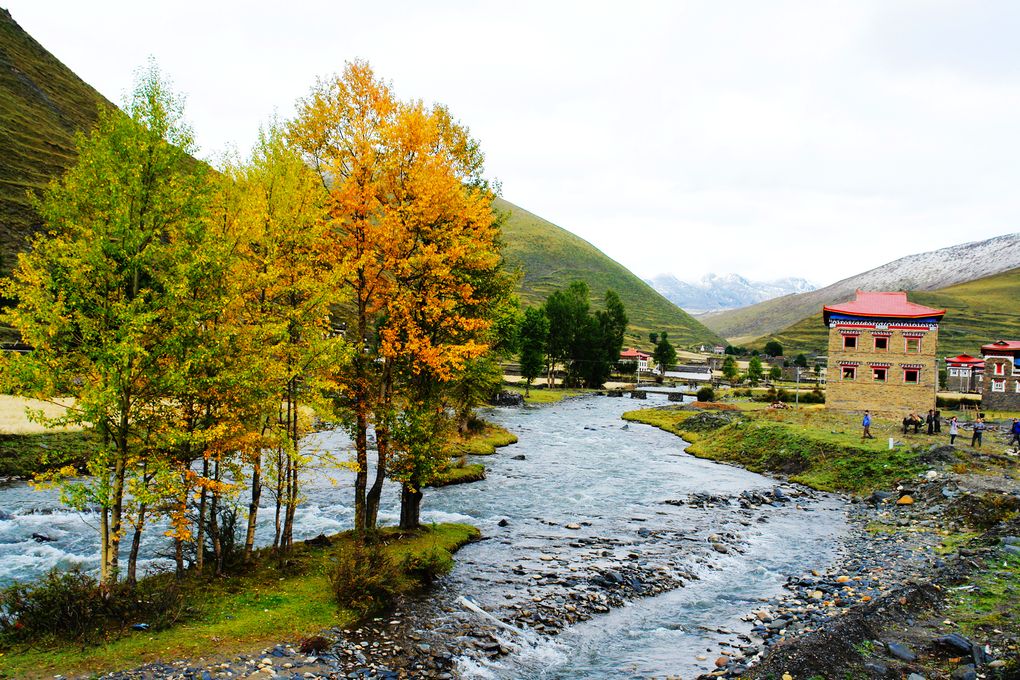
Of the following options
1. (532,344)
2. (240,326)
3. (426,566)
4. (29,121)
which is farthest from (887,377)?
(29,121)

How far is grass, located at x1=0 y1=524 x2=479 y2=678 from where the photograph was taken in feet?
44.7

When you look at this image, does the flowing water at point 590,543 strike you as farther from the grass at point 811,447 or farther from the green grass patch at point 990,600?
the green grass patch at point 990,600

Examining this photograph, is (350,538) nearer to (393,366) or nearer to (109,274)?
(393,366)

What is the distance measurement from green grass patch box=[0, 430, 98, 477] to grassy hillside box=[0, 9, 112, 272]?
55.6 m

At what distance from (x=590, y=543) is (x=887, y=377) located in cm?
5432

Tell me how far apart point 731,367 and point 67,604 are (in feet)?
500

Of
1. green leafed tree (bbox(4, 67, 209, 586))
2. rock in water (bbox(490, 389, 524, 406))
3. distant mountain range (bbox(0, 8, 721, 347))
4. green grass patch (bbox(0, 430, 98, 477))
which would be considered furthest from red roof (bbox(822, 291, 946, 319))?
green grass patch (bbox(0, 430, 98, 477))

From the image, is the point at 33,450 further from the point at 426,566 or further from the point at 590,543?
the point at 590,543

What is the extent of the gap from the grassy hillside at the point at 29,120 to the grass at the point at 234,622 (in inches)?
3286

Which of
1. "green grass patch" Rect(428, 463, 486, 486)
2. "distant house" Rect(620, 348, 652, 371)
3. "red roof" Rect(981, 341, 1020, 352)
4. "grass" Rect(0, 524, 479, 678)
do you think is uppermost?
"red roof" Rect(981, 341, 1020, 352)

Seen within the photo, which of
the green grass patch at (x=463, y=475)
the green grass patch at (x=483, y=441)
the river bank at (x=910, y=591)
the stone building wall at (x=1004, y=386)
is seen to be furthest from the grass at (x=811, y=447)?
the stone building wall at (x=1004, y=386)

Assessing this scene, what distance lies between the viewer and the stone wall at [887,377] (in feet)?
216

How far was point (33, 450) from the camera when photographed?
36219 mm

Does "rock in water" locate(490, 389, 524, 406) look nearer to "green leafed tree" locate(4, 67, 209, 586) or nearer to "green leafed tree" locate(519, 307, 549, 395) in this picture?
"green leafed tree" locate(519, 307, 549, 395)
